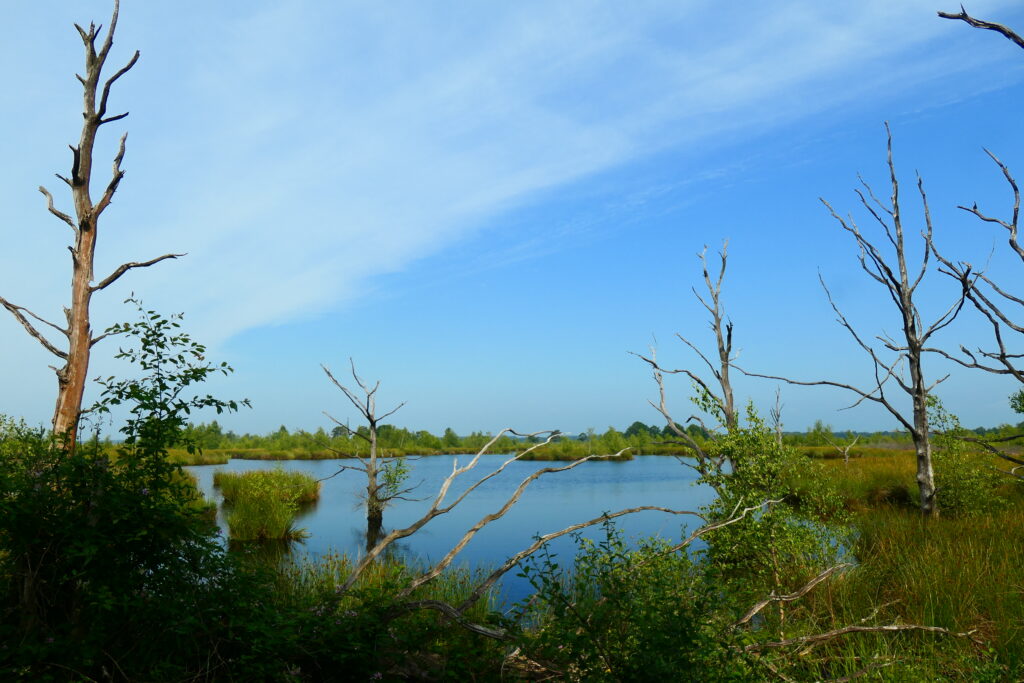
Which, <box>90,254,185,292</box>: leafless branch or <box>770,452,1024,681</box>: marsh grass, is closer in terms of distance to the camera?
<box>770,452,1024,681</box>: marsh grass

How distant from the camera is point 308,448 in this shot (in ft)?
253

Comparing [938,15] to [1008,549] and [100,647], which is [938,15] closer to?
[100,647]

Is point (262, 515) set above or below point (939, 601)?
below

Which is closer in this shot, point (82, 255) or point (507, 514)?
point (82, 255)

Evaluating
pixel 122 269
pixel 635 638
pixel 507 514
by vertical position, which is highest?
pixel 122 269

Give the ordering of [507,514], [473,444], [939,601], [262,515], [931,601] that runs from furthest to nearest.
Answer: [473,444] < [507,514] < [262,515] < [939,601] < [931,601]

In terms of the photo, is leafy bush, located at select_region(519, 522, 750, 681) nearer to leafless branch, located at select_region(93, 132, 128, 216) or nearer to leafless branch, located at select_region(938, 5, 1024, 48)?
leafless branch, located at select_region(938, 5, 1024, 48)

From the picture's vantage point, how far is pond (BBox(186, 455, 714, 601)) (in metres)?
19.8

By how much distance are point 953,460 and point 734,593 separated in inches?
432

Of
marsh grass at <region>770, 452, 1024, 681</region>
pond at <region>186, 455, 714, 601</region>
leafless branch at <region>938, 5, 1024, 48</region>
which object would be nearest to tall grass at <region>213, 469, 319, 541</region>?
pond at <region>186, 455, 714, 601</region>

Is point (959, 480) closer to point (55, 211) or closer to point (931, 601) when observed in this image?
point (931, 601)

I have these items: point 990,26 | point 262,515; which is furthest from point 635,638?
point 262,515

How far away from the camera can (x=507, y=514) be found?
28891mm

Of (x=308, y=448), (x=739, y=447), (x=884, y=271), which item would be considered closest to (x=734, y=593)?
(x=739, y=447)
